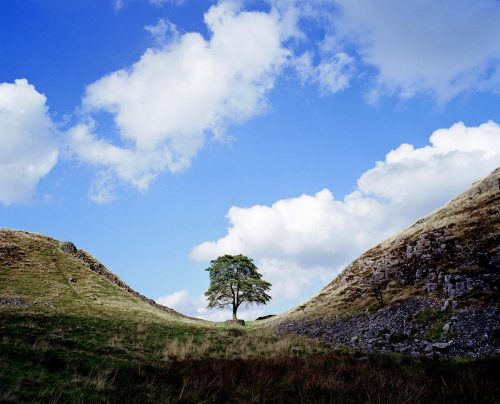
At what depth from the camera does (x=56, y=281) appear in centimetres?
4650

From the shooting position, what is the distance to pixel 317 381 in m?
9.17

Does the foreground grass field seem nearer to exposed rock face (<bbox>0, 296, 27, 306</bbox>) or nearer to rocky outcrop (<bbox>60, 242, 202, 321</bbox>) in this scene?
exposed rock face (<bbox>0, 296, 27, 306</bbox>)

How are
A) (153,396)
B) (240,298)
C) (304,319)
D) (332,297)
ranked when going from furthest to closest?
1. (240,298)
2. (332,297)
3. (304,319)
4. (153,396)

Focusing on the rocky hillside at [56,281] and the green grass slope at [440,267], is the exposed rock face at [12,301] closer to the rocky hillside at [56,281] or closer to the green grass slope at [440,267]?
the rocky hillside at [56,281]

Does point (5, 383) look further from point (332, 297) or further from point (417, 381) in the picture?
point (332, 297)

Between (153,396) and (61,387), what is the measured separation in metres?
→ 2.50

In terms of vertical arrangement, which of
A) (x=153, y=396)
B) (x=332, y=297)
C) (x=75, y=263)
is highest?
(x=75, y=263)

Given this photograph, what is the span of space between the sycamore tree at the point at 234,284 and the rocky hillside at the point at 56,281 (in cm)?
860

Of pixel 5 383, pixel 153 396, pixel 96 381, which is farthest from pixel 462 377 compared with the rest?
pixel 5 383

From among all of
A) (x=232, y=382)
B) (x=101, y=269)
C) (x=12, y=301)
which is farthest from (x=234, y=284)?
(x=232, y=382)

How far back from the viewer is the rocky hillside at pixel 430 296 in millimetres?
19766

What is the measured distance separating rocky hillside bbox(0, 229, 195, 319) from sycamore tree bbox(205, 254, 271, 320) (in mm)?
8596

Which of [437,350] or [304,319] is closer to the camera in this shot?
[437,350]

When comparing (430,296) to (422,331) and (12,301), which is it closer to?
(422,331)
